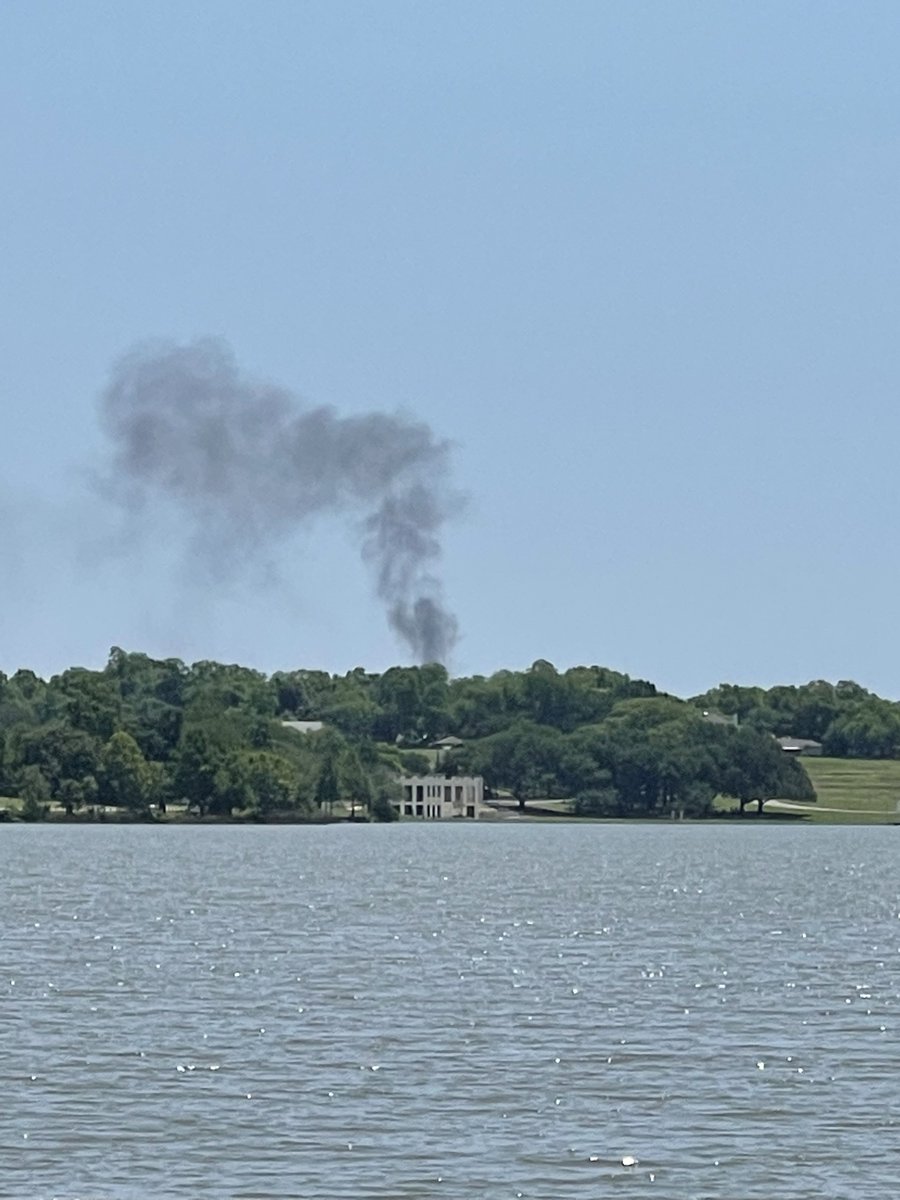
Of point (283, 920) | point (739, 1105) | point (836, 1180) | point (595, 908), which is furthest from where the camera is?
point (595, 908)

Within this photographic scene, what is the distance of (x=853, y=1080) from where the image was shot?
123 feet

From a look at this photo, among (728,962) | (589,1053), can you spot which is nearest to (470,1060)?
(589,1053)

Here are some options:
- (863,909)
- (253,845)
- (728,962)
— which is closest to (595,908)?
(863,909)

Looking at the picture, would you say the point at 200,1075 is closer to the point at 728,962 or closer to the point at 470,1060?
the point at 470,1060

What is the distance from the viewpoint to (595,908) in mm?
83562

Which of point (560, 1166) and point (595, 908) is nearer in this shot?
point (560, 1166)

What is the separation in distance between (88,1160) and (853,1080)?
11.8 metres

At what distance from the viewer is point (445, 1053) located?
130 ft

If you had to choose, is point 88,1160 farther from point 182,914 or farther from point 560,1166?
point 182,914

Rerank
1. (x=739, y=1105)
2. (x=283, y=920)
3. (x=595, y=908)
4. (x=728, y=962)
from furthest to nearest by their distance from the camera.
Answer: (x=595, y=908) → (x=283, y=920) → (x=728, y=962) → (x=739, y=1105)

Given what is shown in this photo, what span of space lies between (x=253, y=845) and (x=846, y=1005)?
12166 centimetres

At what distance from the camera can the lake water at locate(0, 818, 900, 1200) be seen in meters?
30.2

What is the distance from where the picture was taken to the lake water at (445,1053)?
98.9 ft

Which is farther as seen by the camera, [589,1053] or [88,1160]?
[589,1053]
